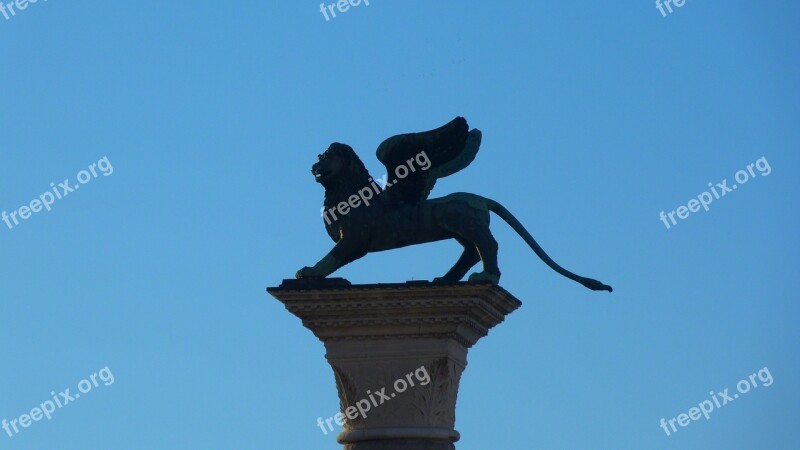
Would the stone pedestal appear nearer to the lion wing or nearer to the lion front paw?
the lion front paw

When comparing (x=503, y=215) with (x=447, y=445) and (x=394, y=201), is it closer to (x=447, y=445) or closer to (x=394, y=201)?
(x=394, y=201)

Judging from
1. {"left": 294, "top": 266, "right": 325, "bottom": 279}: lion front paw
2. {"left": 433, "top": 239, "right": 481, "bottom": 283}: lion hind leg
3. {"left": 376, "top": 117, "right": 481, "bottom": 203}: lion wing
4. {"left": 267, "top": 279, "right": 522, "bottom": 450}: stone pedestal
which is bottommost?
{"left": 267, "top": 279, "right": 522, "bottom": 450}: stone pedestal

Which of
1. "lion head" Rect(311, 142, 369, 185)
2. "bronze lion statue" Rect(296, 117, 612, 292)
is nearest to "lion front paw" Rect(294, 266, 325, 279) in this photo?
"bronze lion statue" Rect(296, 117, 612, 292)

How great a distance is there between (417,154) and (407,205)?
750 millimetres

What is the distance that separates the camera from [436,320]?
91.6 feet

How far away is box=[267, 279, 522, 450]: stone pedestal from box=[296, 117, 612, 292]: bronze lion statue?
660 mm

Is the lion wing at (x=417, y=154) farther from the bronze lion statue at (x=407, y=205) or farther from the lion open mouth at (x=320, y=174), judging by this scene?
the lion open mouth at (x=320, y=174)

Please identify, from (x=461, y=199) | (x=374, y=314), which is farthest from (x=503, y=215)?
(x=374, y=314)

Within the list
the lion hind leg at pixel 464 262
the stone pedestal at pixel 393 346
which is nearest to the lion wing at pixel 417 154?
the lion hind leg at pixel 464 262

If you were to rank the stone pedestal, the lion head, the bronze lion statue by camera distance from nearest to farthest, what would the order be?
the stone pedestal < the bronze lion statue < the lion head

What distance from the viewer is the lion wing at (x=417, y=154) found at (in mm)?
29000

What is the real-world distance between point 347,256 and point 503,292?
235 centimetres

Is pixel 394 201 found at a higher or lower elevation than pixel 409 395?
higher

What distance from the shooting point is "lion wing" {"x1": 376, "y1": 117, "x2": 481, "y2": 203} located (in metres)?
29.0
